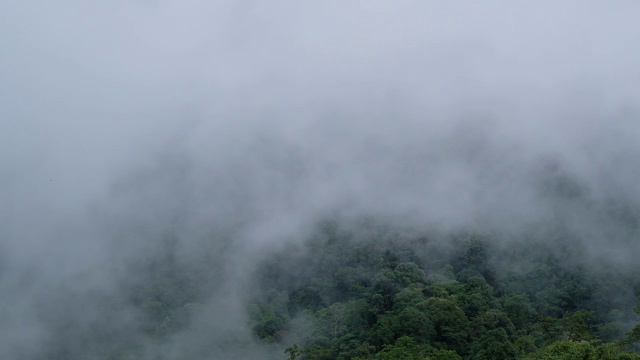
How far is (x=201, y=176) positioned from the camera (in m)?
68.5

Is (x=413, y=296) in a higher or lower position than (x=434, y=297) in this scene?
higher

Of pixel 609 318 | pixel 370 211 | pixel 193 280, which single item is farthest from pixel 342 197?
pixel 609 318

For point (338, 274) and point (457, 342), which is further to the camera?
point (338, 274)

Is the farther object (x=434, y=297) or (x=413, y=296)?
(x=413, y=296)

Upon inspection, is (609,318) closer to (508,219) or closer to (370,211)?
(508,219)

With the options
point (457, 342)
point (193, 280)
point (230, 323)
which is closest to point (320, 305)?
point (230, 323)

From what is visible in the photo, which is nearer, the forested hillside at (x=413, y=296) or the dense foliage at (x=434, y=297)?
the dense foliage at (x=434, y=297)

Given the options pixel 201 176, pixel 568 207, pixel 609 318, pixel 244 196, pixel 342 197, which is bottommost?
A: pixel 609 318

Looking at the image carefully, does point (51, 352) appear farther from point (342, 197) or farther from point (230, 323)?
point (342, 197)

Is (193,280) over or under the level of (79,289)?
under

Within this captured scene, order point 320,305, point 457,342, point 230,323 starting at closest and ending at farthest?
1. point 457,342
2. point 230,323
3. point 320,305

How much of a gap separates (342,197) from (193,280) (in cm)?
1469

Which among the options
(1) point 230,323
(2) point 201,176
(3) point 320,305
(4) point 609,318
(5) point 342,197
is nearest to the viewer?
(4) point 609,318

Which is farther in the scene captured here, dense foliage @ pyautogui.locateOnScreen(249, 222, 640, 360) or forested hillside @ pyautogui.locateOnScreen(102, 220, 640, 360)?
forested hillside @ pyautogui.locateOnScreen(102, 220, 640, 360)
